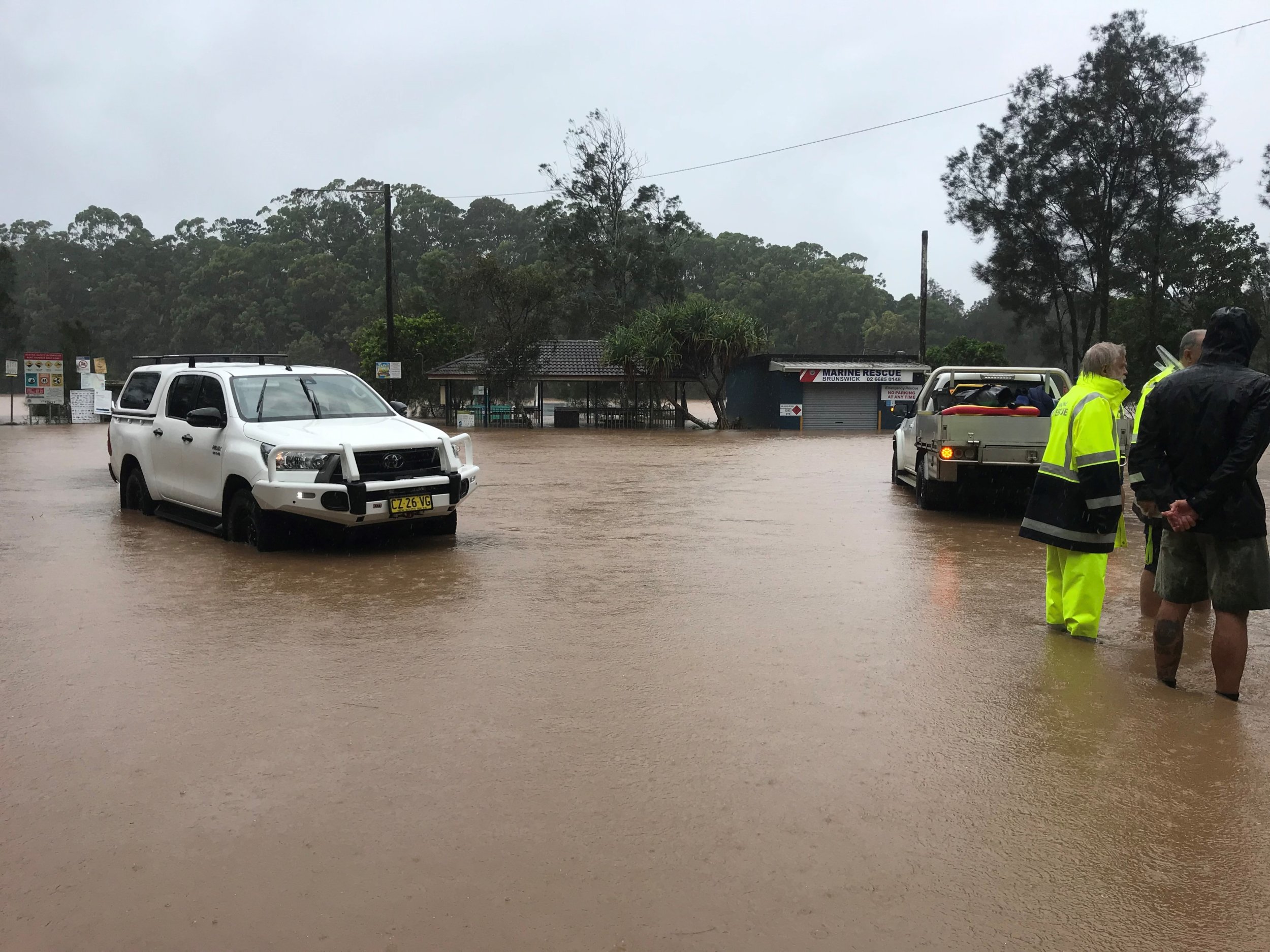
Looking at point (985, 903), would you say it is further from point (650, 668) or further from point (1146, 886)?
point (650, 668)

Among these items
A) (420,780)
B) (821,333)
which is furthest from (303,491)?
(821,333)

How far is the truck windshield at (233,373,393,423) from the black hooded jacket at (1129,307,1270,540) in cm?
751

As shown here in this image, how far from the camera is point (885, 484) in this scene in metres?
17.9

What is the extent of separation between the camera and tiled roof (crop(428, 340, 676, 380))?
47000 millimetres

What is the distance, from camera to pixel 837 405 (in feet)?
151

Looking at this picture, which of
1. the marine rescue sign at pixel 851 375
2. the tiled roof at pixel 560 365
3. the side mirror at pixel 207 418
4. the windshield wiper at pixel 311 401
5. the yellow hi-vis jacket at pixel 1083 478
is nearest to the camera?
the yellow hi-vis jacket at pixel 1083 478

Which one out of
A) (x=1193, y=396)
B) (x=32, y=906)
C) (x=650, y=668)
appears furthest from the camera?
(x=650, y=668)

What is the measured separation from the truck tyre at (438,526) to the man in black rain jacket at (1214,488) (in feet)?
22.0

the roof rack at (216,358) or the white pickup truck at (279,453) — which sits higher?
the roof rack at (216,358)

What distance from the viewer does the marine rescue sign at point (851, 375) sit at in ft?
148

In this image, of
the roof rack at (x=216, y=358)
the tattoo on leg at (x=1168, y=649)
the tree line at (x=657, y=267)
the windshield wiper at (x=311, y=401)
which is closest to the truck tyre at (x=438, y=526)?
the windshield wiper at (x=311, y=401)

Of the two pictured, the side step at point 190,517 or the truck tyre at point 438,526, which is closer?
the truck tyre at point 438,526

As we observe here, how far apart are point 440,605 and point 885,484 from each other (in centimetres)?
1137

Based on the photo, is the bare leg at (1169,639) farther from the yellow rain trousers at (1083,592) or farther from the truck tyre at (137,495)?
the truck tyre at (137,495)
